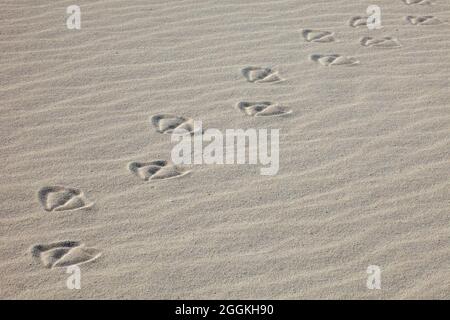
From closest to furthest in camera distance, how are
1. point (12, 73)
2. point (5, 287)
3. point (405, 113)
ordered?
point (5, 287), point (405, 113), point (12, 73)

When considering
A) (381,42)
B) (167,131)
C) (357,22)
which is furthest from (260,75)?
(357,22)

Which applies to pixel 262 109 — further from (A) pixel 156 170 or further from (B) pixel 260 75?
(A) pixel 156 170

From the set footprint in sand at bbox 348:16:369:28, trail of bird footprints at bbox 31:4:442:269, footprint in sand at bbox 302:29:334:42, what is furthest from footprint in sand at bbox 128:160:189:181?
footprint in sand at bbox 348:16:369:28

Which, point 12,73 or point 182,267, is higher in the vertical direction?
point 12,73

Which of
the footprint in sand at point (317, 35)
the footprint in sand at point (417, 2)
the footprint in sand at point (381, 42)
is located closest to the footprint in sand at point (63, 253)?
the footprint in sand at point (317, 35)

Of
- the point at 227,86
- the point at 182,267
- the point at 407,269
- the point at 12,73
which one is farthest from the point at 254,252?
the point at 12,73

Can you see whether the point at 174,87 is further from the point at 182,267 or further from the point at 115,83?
the point at 182,267
